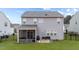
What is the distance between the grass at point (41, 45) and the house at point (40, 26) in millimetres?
129

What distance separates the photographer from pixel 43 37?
1162 centimetres

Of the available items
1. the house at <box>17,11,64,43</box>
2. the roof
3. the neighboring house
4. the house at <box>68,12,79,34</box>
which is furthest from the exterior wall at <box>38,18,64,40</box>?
the neighboring house

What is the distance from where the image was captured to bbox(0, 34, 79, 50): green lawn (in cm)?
1149

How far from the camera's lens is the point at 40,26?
1162 cm

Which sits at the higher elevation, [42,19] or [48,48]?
[42,19]

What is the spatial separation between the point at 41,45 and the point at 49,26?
0.54 m

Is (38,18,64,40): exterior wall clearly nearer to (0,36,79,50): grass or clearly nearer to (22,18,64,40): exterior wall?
(22,18,64,40): exterior wall

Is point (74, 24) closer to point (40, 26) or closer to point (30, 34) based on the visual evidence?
point (40, 26)

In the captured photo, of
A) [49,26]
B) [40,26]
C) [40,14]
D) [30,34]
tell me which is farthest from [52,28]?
[30,34]

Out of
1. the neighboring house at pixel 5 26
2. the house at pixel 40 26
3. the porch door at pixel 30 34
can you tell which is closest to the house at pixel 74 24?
the house at pixel 40 26

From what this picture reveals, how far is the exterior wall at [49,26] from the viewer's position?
11578mm

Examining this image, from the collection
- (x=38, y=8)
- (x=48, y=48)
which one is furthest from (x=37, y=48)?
(x=38, y=8)
